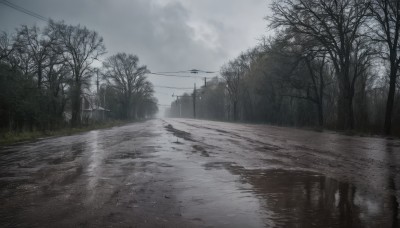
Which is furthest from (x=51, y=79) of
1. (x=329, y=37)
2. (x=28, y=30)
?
(x=329, y=37)

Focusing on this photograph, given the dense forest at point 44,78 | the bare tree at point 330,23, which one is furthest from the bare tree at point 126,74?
the bare tree at point 330,23

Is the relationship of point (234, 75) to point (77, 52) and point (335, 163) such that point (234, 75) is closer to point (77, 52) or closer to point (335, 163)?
point (77, 52)

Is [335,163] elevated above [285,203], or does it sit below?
above

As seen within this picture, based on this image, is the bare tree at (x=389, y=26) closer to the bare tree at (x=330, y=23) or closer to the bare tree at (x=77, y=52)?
the bare tree at (x=330, y=23)

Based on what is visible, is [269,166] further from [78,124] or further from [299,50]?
[78,124]

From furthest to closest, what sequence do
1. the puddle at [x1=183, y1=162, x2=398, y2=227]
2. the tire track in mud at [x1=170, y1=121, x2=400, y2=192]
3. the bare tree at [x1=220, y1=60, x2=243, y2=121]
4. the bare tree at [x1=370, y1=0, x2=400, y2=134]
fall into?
the bare tree at [x1=220, y1=60, x2=243, y2=121], the bare tree at [x1=370, y1=0, x2=400, y2=134], the tire track in mud at [x1=170, y1=121, x2=400, y2=192], the puddle at [x1=183, y1=162, x2=398, y2=227]

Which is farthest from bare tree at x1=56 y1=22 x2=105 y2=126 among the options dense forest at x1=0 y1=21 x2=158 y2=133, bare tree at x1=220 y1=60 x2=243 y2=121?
bare tree at x1=220 y1=60 x2=243 y2=121

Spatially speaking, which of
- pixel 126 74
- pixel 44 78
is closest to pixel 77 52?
pixel 44 78

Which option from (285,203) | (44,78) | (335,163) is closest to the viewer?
(285,203)

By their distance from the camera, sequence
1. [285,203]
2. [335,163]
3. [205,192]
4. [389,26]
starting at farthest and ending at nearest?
[389,26], [335,163], [205,192], [285,203]

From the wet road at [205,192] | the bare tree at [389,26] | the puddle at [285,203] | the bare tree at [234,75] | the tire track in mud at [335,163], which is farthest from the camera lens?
the bare tree at [234,75]

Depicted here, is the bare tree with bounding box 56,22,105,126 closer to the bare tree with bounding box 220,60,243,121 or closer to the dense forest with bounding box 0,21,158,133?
the dense forest with bounding box 0,21,158,133

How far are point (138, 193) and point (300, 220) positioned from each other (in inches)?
116

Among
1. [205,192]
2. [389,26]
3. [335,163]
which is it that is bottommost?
[205,192]
